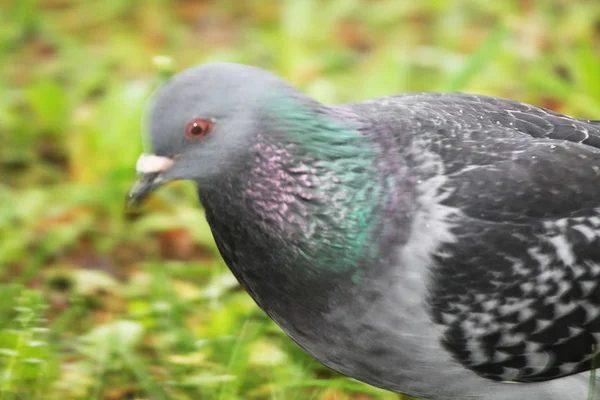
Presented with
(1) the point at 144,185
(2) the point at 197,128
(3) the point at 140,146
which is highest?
(3) the point at 140,146

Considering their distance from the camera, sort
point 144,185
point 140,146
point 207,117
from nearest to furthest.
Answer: point 207,117, point 144,185, point 140,146

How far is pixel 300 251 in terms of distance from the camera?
3354 mm

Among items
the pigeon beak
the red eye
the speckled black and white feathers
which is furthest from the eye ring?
the speckled black and white feathers

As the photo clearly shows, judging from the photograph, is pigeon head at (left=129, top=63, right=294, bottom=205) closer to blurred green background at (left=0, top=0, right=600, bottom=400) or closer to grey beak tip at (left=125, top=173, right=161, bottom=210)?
grey beak tip at (left=125, top=173, right=161, bottom=210)

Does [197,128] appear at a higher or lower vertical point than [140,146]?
lower

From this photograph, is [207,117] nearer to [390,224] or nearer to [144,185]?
[144,185]

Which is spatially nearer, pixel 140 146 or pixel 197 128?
pixel 197 128

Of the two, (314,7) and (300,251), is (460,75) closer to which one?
(314,7)

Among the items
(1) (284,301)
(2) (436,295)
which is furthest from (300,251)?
(2) (436,295)

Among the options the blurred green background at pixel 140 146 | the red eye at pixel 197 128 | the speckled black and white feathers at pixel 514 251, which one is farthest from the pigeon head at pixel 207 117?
the blurred green background at pixel 140 146

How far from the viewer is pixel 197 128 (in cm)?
334

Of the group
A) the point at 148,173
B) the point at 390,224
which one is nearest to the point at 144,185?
the point at 148,173

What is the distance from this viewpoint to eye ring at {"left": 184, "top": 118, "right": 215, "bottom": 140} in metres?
3.32

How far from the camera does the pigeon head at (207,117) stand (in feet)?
10.8
